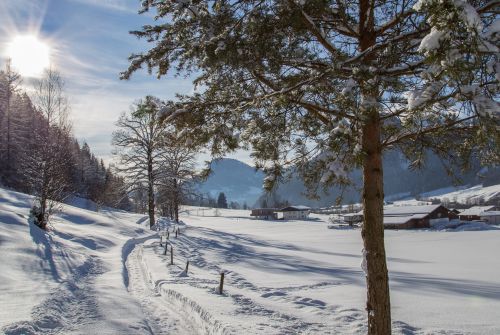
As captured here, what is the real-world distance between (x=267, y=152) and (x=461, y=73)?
463cm

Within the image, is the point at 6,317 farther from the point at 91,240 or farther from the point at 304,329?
the point at 91,240

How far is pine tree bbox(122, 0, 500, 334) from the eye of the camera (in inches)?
144

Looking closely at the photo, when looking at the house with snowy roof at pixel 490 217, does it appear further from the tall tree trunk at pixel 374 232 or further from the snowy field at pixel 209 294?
the tall tree trunk at pixel 374 232

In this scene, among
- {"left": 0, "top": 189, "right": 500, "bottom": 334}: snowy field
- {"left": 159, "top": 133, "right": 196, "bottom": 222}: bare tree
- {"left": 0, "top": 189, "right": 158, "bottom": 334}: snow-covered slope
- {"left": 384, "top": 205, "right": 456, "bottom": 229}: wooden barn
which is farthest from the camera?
{"left": 384, "top": 205, "right": 456, "bottom": 229}: wooden barn

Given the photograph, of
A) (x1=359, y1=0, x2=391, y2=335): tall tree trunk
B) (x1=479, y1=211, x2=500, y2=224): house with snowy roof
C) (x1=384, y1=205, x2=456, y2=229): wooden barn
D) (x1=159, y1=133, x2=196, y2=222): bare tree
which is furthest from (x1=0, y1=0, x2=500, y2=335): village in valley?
(x1=479, y1=211, x2=500, y2=224): house with snowy roof

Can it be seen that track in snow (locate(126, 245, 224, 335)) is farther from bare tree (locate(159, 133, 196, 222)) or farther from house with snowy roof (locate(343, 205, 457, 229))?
house with snowy roof (locate(343, 205, 457, 229))

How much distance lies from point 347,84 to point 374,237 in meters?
2.45

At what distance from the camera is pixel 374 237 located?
19.0 ft

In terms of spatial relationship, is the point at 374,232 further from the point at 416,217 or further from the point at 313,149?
the point at 416,217

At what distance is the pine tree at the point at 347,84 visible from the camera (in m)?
3.67

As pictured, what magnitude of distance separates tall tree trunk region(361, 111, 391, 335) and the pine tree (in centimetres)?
2

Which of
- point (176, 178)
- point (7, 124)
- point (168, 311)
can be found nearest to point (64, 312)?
point (168, 311)

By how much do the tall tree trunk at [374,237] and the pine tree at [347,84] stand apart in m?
0.02

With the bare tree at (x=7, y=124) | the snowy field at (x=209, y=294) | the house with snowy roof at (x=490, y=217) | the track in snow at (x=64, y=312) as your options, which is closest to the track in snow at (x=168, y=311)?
the snowy field at (x=209, y=294)
